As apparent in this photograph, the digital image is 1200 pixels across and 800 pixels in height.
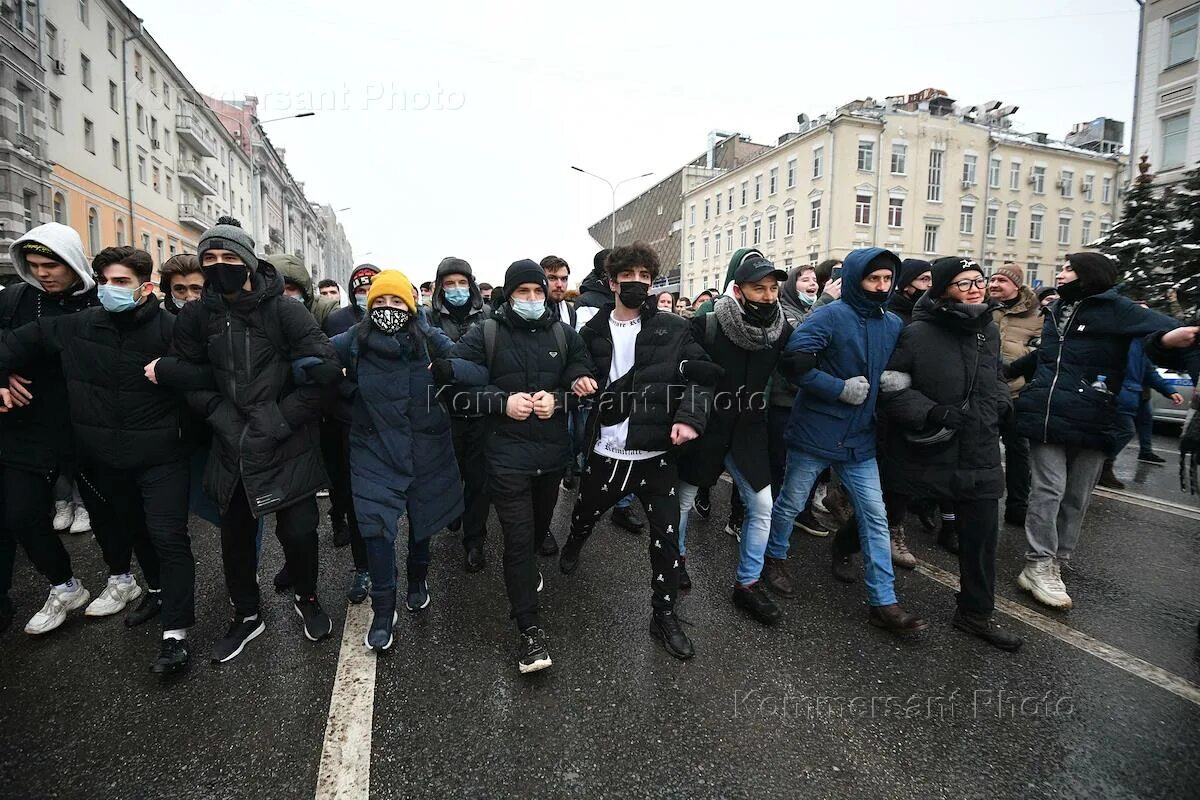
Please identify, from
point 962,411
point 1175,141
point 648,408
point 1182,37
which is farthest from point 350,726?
point 1182,37

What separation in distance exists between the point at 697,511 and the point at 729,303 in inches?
104

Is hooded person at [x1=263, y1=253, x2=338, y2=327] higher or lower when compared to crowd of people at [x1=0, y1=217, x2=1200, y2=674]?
higher

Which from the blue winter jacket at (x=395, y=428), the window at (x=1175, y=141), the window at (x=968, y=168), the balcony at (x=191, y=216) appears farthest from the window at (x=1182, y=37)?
the balcony at (x=191, y=216)

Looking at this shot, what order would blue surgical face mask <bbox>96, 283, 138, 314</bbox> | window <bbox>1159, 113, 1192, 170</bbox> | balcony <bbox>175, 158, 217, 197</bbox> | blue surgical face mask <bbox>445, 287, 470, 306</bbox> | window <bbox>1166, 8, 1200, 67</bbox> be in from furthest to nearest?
1. balcony <bbox>175, 158, 217, 197</bbox>
2. window <bbox>1159, 113, 1192, 170</bbox>
3. window <bbox>1166, 8, 1200, 67</bbox>
4. blue surgical face mask <bbox>445, 287, 470, 306</bbox>
5. blue surgical face mask <bbox>96, 283, 138, 314</bbox>

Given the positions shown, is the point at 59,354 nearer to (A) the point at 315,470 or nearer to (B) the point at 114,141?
(A) the point at 315,470

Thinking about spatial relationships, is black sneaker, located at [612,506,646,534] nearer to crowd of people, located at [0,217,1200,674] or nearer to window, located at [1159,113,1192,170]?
crowd of people, located at [0,217,1200,674]

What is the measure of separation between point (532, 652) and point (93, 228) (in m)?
36.2

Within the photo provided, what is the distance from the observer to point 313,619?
127 inches

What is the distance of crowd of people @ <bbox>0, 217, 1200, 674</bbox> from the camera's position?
297cm

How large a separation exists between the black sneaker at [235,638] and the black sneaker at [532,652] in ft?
4.76

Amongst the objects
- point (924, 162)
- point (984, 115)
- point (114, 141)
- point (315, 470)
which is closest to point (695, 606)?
point (315, 470)

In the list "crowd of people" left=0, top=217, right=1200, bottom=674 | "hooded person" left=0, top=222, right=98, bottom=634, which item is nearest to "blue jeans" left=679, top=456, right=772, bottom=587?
"crowd of people" left=0, top=217, right=1200, bottom=674

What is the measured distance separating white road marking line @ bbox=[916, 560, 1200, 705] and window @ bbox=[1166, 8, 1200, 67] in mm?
30442

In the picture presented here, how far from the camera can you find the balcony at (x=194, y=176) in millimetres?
39562
